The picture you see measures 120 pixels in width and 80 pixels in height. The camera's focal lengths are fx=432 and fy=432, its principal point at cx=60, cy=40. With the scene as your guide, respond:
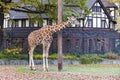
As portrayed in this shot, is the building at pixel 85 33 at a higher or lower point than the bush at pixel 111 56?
higher

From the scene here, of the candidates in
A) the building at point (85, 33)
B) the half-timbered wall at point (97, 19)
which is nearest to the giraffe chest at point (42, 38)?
the building at point (85, 33)

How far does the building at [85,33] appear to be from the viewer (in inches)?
2153

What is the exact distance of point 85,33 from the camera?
55.0m

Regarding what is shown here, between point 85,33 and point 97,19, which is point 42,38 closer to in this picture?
point 85,33

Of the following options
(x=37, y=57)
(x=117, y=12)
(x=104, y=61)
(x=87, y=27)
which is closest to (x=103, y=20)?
(x=87, y=27)

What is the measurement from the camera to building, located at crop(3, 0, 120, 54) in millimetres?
54688

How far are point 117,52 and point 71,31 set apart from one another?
6.37 m

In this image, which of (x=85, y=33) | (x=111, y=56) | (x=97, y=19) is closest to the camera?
(x=111, y=56)

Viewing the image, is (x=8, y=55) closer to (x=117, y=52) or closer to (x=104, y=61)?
(x=104, y=61)

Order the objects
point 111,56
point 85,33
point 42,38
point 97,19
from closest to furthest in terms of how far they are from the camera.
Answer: point 42,38, point 111,56, point 85,33, point 97,19

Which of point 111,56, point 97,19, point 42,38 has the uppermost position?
point 97,19

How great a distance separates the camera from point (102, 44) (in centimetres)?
5703

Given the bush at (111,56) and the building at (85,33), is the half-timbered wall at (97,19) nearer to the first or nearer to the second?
the building at (85,33)

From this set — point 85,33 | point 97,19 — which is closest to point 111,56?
point 85,33
